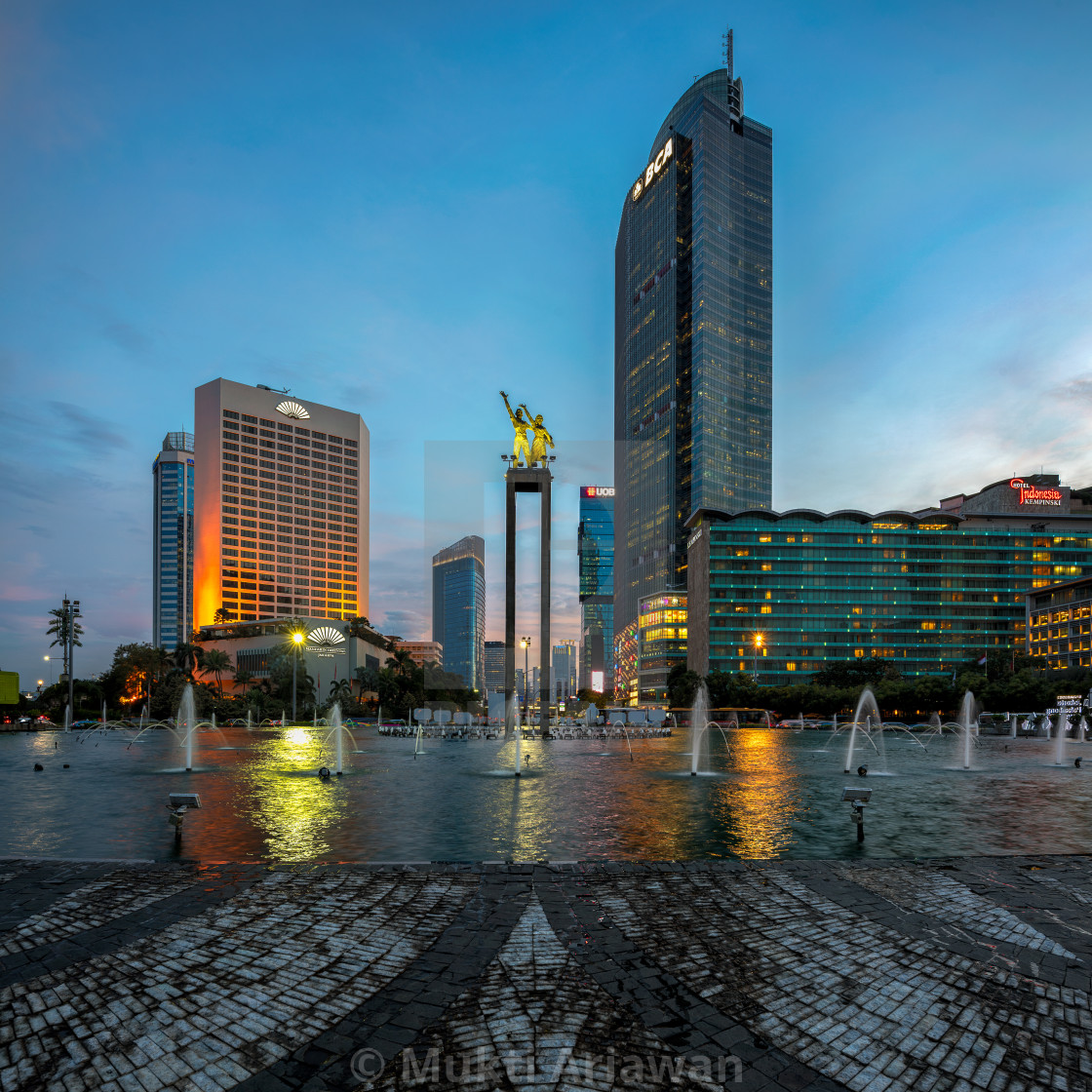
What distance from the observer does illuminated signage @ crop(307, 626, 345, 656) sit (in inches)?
5364

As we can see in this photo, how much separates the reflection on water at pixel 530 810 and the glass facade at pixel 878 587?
118m

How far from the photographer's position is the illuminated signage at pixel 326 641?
136 m

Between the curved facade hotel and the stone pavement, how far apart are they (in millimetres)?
141535

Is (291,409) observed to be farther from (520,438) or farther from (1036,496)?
(1036,496)

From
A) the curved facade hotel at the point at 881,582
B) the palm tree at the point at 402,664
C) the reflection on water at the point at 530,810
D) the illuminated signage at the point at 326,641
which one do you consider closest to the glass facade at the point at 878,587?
the curved facade hotel at the point at 881,582

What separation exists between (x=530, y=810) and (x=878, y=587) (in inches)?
5825

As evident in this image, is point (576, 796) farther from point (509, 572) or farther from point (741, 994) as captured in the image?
point (509, 572)

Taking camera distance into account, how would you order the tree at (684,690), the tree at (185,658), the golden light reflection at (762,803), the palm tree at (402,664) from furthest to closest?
the tree at (684,690), the palm tree at (402,664), the tree at (185,658), the golden light reflection at (762,803)

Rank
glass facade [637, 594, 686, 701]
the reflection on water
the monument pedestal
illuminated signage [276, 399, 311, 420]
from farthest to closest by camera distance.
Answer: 1. illuminated signage [276, 399, 311, 420]
2. glass facade [637, 594, 686, 701]
3. the monument pedestal
4. the reflection on water

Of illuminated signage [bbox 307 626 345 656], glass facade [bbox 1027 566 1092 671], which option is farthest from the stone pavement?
glass facade [bbox 1027 566 1092 671]

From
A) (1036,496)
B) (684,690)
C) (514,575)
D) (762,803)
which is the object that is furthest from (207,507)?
(1036,496)

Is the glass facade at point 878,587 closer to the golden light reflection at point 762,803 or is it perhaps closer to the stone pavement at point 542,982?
the golden light reflection at point 762,803

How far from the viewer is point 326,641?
138m

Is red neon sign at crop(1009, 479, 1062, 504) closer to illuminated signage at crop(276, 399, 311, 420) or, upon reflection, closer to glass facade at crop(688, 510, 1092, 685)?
glass facade at crop(688, 510, 1092, 685)
